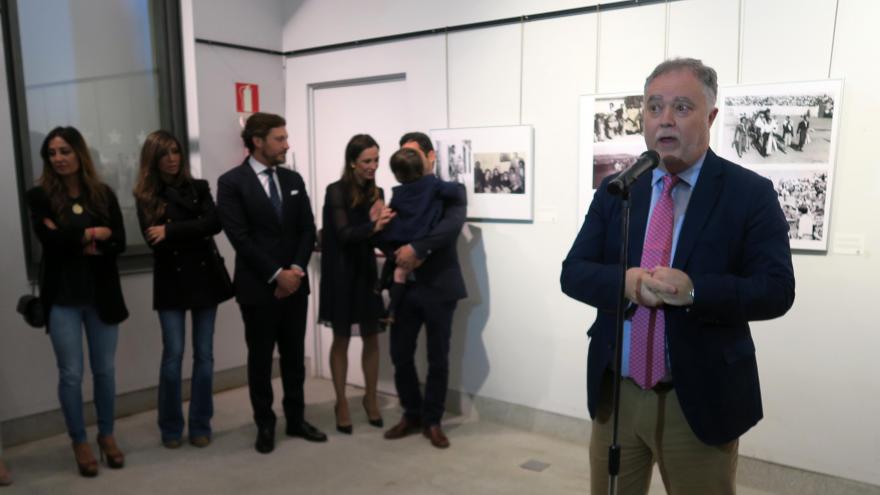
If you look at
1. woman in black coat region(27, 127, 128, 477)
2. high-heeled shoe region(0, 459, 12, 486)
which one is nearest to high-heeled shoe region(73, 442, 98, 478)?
woman in black coat region(27, 127, 128, 477)

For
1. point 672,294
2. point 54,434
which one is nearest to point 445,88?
point 672,294

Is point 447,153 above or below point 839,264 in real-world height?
above

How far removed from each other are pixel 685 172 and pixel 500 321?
230 cm

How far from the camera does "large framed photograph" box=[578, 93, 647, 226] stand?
3.26 meters

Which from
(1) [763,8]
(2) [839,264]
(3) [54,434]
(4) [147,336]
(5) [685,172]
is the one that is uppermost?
(1) [763,8]

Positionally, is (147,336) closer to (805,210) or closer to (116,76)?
(116,76)

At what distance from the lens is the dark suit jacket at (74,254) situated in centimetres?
306

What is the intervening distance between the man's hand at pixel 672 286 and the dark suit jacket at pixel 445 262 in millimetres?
2031

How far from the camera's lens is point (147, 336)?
4129mm

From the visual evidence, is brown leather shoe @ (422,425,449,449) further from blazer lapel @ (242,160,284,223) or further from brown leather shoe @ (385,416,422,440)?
blazer lapel @ (242,160,284,223)

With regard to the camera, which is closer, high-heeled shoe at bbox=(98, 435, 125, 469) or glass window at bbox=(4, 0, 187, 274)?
high-heeled shoe at bbox=(98, 435, 125, 469)

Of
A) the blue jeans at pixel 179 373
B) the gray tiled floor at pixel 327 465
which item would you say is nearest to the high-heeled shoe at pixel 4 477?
the gray tiled floor at pixel 327 465

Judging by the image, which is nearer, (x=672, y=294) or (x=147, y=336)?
(x=672, y=294)

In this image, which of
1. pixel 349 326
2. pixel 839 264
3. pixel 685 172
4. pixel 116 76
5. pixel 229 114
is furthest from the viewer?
pixel 229 114
